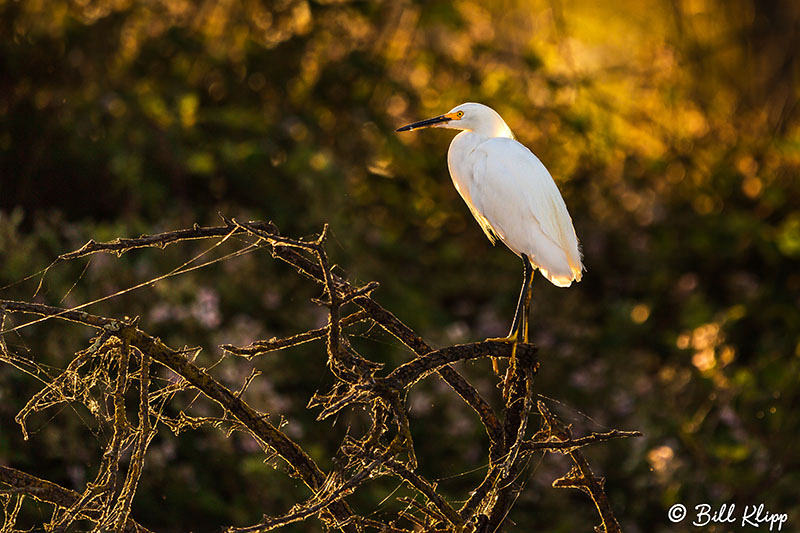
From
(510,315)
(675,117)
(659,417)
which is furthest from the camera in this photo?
(675,117)

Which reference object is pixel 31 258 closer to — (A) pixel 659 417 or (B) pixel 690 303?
(A) pixel 659 417

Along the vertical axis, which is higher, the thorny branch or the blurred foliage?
the thorny branch

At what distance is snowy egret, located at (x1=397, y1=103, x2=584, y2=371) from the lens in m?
2.19

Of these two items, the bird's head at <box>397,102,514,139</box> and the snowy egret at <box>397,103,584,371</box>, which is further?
the bird's head at <box>397,102,514,139</box>

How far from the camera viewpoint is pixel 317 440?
329 cm

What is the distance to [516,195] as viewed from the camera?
221 centimetres

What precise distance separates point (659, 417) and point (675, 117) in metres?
2.72

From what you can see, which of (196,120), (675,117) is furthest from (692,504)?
(675,117)

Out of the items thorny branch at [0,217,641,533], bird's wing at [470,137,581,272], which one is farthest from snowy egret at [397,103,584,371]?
thorny branch at [0,217,641,533]

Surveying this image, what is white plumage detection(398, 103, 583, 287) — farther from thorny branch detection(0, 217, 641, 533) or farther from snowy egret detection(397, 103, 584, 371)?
A: thorny branch detection(0, 217, 641, 533)

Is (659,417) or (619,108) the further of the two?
(619,108)

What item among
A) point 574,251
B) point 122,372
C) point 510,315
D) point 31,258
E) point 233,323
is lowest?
point 510,315

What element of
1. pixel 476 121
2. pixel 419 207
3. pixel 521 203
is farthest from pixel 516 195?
pixel 419 207

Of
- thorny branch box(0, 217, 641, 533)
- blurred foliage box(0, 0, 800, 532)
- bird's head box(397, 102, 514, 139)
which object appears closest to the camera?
thorny branch box(0, 217, 641, 533)
